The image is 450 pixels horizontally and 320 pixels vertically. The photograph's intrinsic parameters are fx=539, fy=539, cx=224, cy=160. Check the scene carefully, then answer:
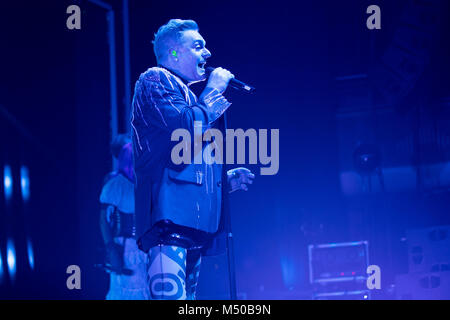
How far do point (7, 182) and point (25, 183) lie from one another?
14cm

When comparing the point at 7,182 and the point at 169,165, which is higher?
the point at 7,182

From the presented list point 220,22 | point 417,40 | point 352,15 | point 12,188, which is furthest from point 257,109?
point 12,188

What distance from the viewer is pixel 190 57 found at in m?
2.01

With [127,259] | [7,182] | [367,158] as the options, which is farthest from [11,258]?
[367,158]

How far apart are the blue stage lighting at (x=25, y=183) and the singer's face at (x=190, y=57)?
1568 mm

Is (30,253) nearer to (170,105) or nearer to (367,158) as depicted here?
(170,105)

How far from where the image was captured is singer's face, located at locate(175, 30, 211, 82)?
6.61 ft

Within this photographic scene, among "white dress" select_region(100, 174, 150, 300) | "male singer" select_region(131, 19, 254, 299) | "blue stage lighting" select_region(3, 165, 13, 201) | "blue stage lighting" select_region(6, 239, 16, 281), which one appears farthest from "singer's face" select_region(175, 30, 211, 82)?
"blue stage lighting" select_region(6, 239, 16, 281)

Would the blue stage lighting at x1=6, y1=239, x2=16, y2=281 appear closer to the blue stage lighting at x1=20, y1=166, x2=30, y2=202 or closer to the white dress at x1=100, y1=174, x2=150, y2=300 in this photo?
the blue stage lighting at x1=20, y1=166, x2=30, y2=202

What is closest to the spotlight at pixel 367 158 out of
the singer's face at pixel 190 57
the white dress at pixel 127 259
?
the white dress at pixel 127 259

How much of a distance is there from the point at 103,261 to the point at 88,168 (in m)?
0.61

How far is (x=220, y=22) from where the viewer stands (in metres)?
3.54

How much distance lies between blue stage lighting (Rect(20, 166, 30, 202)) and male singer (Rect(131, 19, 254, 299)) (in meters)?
1.48
